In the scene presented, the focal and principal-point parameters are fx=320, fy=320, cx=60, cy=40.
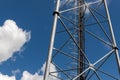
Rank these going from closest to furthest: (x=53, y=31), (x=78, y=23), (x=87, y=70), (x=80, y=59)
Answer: (x=53, y=31) → (x=87, y=70) → (x=80, y=59) → (x=78, y=23)

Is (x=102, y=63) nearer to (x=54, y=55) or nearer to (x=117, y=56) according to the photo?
(x=117, y=56)

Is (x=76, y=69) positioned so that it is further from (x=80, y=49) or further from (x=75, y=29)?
(x=75, y=29)

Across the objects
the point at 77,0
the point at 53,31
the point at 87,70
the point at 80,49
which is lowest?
the point at 87,70

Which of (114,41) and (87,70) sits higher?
(114,41)

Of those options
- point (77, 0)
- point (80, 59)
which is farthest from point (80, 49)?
point (77, 0)

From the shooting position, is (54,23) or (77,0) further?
(77,0)

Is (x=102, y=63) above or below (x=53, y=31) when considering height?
below

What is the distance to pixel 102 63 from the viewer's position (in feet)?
55.1

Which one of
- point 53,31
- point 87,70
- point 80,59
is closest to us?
point 53,31

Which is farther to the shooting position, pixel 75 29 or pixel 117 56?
pixel 75 29

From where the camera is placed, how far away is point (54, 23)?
15.2m

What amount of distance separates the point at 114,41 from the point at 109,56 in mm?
870

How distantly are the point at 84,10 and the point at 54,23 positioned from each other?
4154mm

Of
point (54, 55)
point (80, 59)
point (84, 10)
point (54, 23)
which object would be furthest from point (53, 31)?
point (84, 10)
